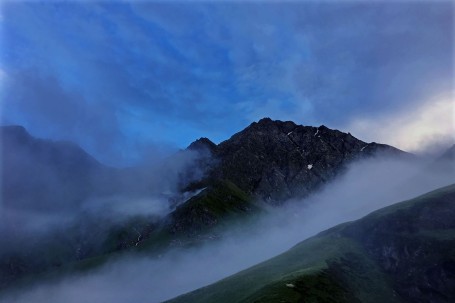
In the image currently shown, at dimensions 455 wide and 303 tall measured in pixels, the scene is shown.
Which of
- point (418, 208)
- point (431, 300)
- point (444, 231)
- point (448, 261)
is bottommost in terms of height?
point (431, 300)

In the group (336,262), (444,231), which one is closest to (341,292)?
(336,262)

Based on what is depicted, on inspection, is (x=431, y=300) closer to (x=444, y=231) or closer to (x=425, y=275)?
(x=425, y=275)

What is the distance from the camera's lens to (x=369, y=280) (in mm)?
165500

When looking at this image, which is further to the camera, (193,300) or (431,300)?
(193,300)

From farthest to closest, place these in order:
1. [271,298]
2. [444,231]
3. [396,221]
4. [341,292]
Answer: [396,221]
[444,231]
[341,292]
[271,298]

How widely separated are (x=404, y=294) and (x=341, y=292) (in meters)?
28.7

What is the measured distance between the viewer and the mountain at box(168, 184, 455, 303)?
14912cm

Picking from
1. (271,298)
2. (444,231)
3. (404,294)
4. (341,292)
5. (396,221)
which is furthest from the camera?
(396,221)

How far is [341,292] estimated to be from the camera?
149000 millimetres

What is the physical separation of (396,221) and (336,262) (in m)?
38.5

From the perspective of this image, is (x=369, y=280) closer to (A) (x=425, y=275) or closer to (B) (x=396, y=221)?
(A) (x=425, y=275)

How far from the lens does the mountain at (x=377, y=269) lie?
5871 inches

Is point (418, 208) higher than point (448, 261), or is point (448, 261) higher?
point (418, 208)

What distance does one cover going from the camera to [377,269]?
6900 inches
